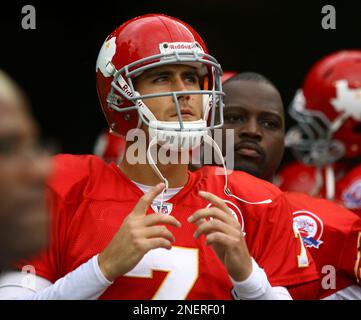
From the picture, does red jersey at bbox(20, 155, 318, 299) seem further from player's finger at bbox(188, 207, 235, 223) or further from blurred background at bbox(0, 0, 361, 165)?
blurred background at bbox(0, 0, 361, 165)

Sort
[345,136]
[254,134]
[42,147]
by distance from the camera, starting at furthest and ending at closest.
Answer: [345,136] < [254,134] < [42,147]

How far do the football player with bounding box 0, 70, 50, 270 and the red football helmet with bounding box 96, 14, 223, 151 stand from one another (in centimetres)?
99

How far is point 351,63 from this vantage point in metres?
4.55

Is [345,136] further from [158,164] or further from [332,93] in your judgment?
[158,164]

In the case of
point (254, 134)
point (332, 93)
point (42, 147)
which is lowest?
point (42, 147)

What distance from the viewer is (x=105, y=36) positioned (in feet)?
16.5

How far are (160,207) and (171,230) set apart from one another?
82 mm

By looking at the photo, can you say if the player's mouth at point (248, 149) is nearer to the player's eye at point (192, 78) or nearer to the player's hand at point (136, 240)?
the player's eye at point (192, 78)

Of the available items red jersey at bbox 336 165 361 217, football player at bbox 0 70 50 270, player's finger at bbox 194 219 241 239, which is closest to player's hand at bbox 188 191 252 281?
player's finger at bbox 194 219 241 239

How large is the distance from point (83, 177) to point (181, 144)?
0.29 metres

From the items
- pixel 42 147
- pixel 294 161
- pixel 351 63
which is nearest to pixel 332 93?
pixel 351 63

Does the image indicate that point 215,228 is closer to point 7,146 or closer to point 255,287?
point 255,287

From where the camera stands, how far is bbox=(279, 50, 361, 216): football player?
446 cm

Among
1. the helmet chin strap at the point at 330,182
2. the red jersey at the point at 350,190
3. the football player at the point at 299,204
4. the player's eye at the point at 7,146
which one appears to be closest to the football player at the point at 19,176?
the player's eye at the point at 7,146
